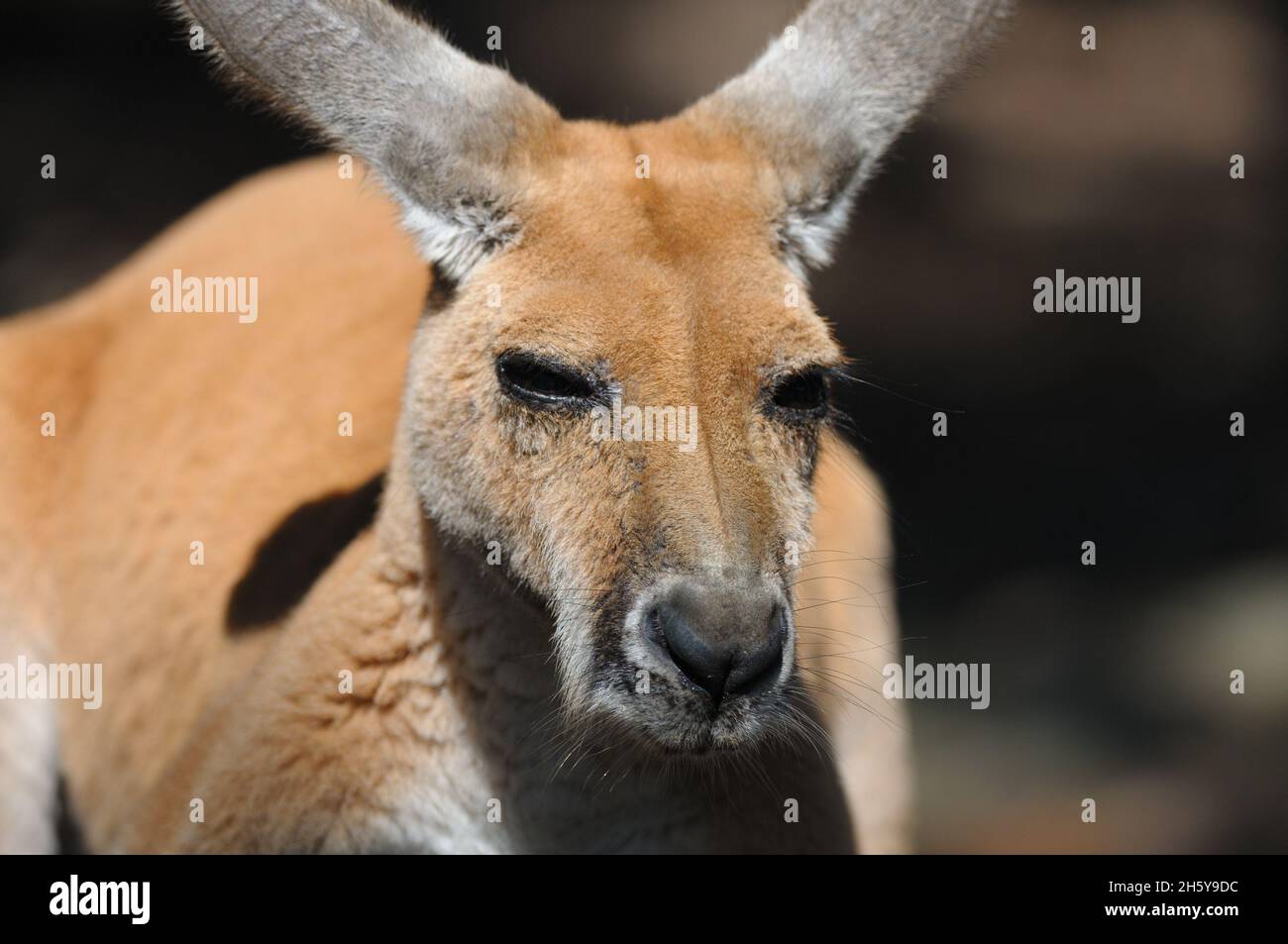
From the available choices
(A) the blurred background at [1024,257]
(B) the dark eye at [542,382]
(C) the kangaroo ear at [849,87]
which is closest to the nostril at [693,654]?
(B) the dark eye at [542,382]

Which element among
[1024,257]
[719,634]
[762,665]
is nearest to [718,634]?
[719,634]

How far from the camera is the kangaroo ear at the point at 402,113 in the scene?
11.9 feet

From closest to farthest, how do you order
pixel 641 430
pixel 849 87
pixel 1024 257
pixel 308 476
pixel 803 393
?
1. pixel 641 430
2. pixel 803 393
3. pixel 849 87
4. pixel 308 476
5. pixel 1024 257

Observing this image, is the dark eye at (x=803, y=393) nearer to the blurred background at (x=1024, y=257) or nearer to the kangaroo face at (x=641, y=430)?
the kangaroo face at (x=641, y=430)

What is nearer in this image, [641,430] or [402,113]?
[641,430]

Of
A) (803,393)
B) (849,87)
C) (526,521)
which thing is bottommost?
(526,521)

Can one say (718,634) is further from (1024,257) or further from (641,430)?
(1024,257)

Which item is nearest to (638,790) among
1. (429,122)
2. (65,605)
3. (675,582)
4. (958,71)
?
(675,582)

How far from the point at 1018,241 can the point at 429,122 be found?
678 centimetres

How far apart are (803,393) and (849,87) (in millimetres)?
994

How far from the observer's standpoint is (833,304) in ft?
32.0

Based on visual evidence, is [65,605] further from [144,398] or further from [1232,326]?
[1232,326]

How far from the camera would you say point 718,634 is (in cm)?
321

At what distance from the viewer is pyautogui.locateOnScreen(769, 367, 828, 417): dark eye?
3631 millimetres
